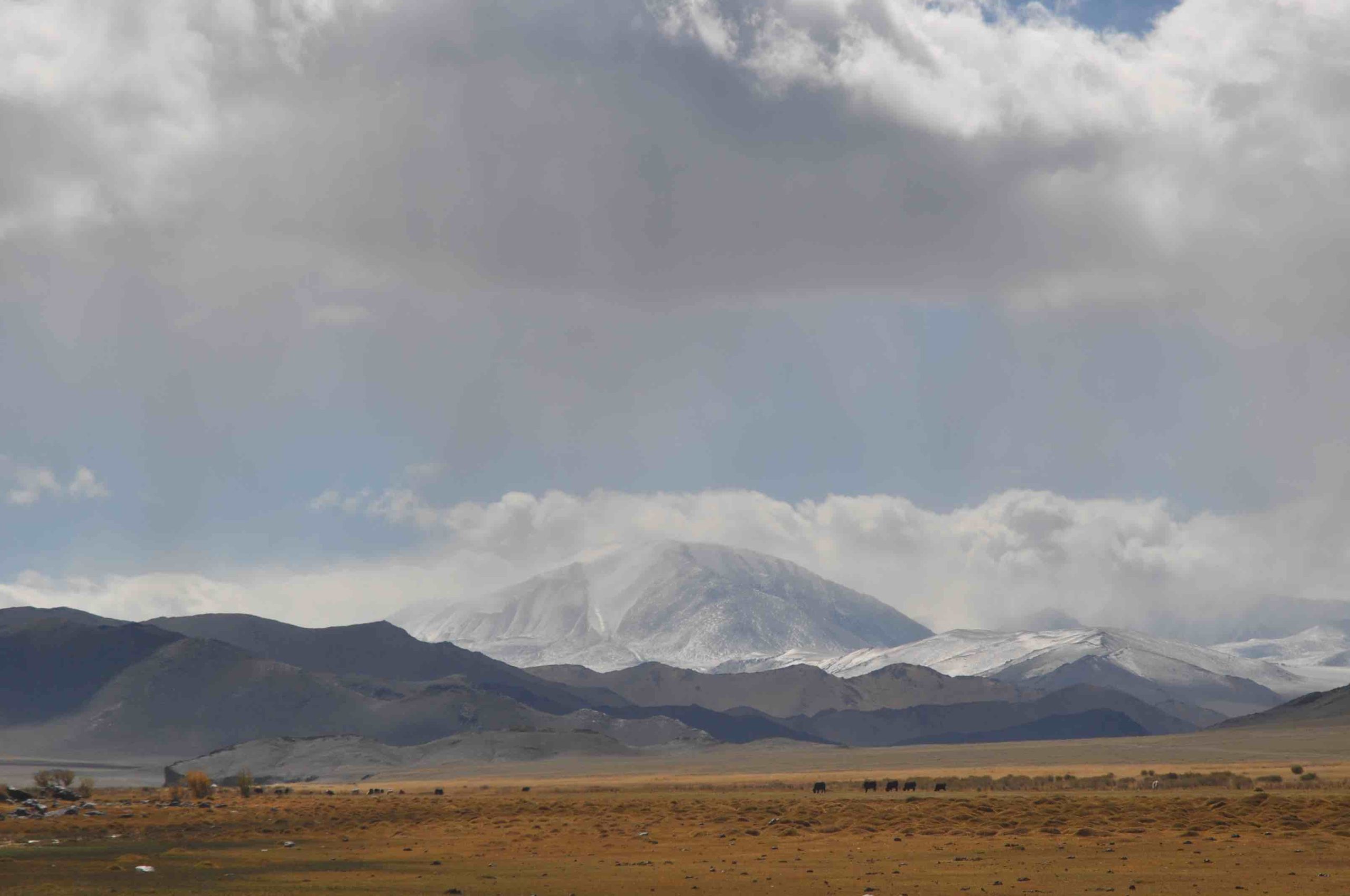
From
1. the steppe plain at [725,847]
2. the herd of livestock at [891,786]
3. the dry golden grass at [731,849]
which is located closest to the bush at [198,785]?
the steppe plain at [725,847]

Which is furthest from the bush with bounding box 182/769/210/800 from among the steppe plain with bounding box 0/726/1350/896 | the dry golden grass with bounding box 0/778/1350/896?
the dry golden grass with bounding box 0/778/1350/896

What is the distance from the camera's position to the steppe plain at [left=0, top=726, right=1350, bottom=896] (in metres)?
49.1

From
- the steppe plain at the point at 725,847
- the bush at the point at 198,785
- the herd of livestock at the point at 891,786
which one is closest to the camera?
the steppe plain at the point at 725,847

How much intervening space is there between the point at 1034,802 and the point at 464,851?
107 ft

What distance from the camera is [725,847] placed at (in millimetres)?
65125

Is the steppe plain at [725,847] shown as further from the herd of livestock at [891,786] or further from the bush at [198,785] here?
the bush at [198,785]

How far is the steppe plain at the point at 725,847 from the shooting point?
4909cm

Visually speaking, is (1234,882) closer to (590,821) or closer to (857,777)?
(590,821)

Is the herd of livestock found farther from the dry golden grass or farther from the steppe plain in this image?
the dry golden grass

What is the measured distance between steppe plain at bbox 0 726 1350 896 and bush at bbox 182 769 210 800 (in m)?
33.2

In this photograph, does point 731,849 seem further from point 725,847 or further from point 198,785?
point 198,785

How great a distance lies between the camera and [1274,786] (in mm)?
111812

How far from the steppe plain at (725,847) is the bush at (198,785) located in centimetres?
3316

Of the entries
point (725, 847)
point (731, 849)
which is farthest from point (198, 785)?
point (731, 849)
